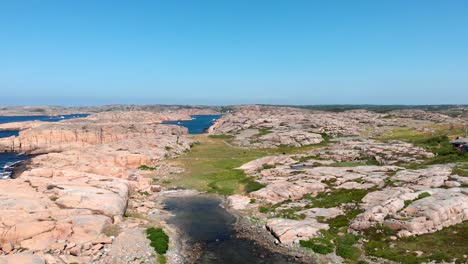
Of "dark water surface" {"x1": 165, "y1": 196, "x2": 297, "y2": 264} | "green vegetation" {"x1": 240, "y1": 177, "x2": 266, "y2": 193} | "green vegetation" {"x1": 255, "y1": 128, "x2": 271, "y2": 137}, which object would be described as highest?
"green vegetation" {"x1": 255, "y1": 128, "x2": 271, "y2": 137}

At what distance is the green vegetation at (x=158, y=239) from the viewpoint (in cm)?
3272

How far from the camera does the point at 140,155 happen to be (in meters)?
76.6

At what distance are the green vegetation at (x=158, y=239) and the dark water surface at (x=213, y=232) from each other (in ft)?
9.99

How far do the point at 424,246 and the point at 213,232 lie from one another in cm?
2069

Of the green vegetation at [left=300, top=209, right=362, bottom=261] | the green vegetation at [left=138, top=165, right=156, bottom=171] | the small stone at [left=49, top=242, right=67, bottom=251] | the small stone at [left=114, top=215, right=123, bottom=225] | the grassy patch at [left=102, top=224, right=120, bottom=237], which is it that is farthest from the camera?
the green vegetation at [left=138, top=165, right=156, bottom=171]

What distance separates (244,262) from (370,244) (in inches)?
468

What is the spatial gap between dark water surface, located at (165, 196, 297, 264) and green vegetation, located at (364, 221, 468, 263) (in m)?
8.41

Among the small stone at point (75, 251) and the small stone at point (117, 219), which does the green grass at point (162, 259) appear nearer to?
the small stone at point (75, 251)

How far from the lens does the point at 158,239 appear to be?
34531mm

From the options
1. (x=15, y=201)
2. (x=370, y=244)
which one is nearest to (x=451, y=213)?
(x=370, y=244)

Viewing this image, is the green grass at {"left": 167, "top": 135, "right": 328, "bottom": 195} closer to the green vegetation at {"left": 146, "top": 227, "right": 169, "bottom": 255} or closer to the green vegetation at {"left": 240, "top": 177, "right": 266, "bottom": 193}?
the green vegetation at {"left": 240, "top": 177, "right": 266, "bottom": 193}

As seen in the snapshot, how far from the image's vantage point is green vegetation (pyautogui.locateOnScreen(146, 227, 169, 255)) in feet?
107

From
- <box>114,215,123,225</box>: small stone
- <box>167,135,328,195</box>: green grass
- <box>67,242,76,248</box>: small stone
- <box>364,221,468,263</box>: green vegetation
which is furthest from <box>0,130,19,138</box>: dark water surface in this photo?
<box>364,221,468,263</box>: green vegetation

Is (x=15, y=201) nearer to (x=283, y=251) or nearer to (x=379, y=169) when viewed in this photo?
(x=283, y=251)
